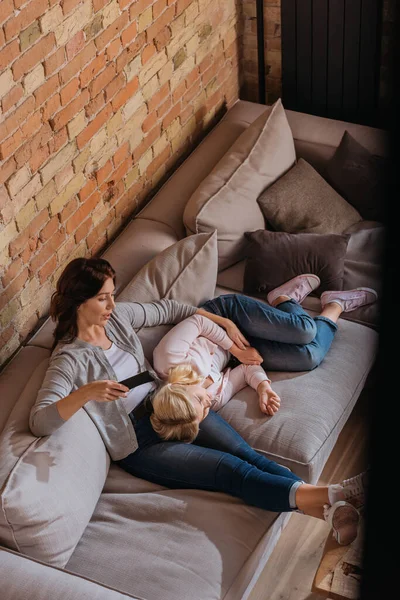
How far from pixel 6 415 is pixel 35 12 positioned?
4.17ft

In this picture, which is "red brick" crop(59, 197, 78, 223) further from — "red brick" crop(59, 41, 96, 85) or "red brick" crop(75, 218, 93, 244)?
"red brick" crop(59, 41, 96, 85)

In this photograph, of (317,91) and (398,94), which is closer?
(398,94)

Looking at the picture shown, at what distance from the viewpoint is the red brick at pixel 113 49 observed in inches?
109

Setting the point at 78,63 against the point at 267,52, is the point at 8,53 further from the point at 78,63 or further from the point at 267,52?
the point at 267,52

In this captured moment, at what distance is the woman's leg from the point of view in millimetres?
2584

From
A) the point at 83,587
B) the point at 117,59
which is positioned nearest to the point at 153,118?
the point at 117,59

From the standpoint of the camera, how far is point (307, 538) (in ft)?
8.40

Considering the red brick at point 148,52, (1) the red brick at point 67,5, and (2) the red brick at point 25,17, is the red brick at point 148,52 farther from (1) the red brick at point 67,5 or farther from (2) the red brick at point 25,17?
(2) the red brick at point 25,17

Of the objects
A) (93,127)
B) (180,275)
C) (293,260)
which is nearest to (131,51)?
(93,127)

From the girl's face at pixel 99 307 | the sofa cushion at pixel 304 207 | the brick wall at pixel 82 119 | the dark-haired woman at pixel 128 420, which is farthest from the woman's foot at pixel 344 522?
the sofa cushion at pixel 304 207

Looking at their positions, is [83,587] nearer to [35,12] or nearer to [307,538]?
[307,538]

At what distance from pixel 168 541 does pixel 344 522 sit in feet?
1.63

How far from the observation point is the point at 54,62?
2.46 meters

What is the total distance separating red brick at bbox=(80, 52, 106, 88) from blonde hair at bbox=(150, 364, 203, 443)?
116cm
